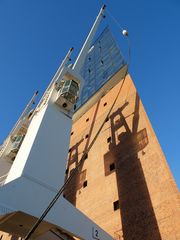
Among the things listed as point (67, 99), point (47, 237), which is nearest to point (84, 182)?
point (47, 237)

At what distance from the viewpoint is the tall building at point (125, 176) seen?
7285 mm

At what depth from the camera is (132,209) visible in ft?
26.7

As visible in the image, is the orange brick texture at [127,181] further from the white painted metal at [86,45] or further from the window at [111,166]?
the white painted metal at [86,45]

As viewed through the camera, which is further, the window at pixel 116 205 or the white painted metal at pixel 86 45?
the white painted metal at pixel 86 45

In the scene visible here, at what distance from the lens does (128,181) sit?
363 inches

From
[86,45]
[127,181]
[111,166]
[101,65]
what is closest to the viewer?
[127,181]

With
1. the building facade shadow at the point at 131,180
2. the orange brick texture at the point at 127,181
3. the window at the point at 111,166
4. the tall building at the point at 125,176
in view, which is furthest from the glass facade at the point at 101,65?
the window at the point at 111,166

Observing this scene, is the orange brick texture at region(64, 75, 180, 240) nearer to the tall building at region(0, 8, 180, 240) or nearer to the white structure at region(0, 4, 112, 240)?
Answer: the tall building at region(0, 8, 180, 240)

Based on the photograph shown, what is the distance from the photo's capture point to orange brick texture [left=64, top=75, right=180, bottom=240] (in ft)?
23.8

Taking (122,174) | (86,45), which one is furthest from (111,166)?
(86,45)

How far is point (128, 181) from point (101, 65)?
1266cm

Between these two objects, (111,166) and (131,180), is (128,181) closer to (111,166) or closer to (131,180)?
(131,180)

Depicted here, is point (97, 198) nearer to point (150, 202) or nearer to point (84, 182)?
point (84, 182)

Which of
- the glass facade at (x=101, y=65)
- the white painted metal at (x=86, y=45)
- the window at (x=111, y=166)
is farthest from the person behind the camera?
the glass facade at (x=101, y=65)
